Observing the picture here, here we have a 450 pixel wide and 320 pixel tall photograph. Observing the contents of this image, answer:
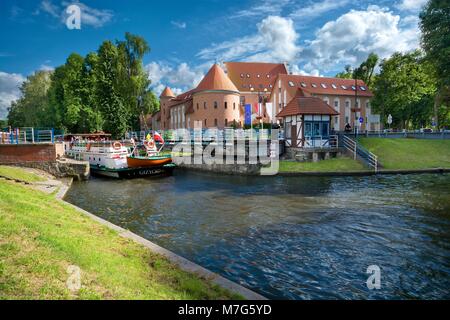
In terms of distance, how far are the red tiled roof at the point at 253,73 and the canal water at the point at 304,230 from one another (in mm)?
51195

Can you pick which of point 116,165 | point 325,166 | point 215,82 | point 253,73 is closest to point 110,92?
point 215,82

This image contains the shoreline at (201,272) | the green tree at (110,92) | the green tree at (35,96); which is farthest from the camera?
the green tree at (35,96)

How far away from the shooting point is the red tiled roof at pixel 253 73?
70.2m

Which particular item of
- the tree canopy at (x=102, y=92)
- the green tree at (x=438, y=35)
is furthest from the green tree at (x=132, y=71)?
the green tree at (x=438, y=35)

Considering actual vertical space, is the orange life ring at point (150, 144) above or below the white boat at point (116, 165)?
above

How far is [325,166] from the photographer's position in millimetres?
27812

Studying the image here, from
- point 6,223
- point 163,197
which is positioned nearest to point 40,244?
point 6,223

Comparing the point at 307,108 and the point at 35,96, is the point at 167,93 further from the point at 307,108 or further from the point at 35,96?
the point at 307,108

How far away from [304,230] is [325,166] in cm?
1742

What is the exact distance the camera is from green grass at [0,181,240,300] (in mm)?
4945

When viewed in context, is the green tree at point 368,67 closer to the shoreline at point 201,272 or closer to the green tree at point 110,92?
the green tree at point 110,92

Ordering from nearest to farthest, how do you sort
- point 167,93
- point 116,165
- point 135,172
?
point 135,172
point 116,165
point 167,93

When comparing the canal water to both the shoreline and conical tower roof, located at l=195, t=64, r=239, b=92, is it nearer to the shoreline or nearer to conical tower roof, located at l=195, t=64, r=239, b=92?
the shoreline
